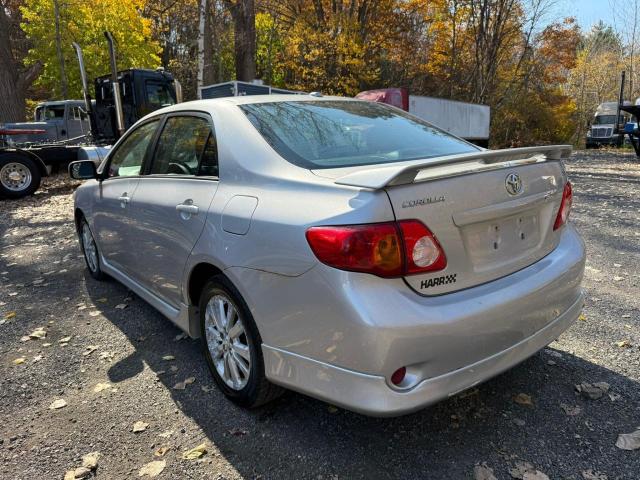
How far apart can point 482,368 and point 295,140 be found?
146 cm

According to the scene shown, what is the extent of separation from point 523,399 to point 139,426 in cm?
209

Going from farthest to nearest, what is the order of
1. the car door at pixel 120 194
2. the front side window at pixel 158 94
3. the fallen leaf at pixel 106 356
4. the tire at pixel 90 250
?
the front side window at pixel 158 94 < the tire at pixel 90 250 < the car door at pixel 120 194 < the fallen leaf at pixel 106 356

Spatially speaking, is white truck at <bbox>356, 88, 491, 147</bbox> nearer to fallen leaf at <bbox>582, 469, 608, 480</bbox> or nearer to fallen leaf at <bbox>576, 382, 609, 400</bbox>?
fallen leaf at <bbox>576, 382, 609, 400</bbox>

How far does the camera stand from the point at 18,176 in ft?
36.6

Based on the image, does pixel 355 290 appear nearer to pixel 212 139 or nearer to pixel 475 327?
pixel 475 327

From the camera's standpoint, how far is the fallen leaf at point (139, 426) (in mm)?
2635

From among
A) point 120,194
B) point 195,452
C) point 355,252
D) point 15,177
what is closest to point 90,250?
point 120,194

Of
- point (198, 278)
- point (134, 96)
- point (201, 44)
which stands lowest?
point (198, 278)

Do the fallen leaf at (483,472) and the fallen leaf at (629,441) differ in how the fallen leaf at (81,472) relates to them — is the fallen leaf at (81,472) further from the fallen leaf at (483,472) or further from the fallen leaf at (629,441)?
the fallen leaf at (629,441)

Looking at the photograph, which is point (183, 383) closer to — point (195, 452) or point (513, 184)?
point (195, 452)

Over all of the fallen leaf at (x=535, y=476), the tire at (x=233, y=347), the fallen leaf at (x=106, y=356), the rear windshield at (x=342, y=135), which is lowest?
the fallen leaf at (x=106, y=356)

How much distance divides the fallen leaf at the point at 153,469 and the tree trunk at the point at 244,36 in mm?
18325

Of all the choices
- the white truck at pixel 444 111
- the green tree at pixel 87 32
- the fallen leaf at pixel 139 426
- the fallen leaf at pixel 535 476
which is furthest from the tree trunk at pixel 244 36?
the fallen leaf at pixel 535 476

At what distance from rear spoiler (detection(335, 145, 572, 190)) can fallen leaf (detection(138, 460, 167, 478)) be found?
157cm
